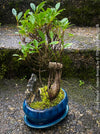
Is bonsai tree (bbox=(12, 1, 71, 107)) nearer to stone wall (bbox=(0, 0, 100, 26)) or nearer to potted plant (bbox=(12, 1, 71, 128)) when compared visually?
potted plant (bbox=(12, 1, 71, 128))

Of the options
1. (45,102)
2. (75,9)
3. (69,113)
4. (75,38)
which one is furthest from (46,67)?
(75,9)

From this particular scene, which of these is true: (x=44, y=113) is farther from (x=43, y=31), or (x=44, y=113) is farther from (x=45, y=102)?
(x=43, y=31)

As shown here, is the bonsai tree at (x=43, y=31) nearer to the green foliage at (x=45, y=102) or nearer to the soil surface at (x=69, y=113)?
the green foliage at (x=45, y=102)

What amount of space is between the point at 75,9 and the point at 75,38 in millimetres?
716

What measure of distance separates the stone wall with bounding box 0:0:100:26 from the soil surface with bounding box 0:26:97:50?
0.18m

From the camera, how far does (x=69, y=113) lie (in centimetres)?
184

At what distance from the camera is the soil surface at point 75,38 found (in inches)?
94.0

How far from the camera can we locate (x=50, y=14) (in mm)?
1315

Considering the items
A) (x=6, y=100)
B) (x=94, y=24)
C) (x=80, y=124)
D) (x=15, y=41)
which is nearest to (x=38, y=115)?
(x=80, y=124)

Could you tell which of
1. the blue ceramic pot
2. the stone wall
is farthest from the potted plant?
the stone wall

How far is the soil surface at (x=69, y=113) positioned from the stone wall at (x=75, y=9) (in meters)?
1.27

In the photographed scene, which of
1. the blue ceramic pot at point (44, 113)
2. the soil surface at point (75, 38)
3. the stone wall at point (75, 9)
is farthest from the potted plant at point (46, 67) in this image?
the stone wall at point (75, 9)

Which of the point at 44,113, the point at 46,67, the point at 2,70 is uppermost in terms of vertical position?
the point at 46,67

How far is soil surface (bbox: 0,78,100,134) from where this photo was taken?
1.66 meters
